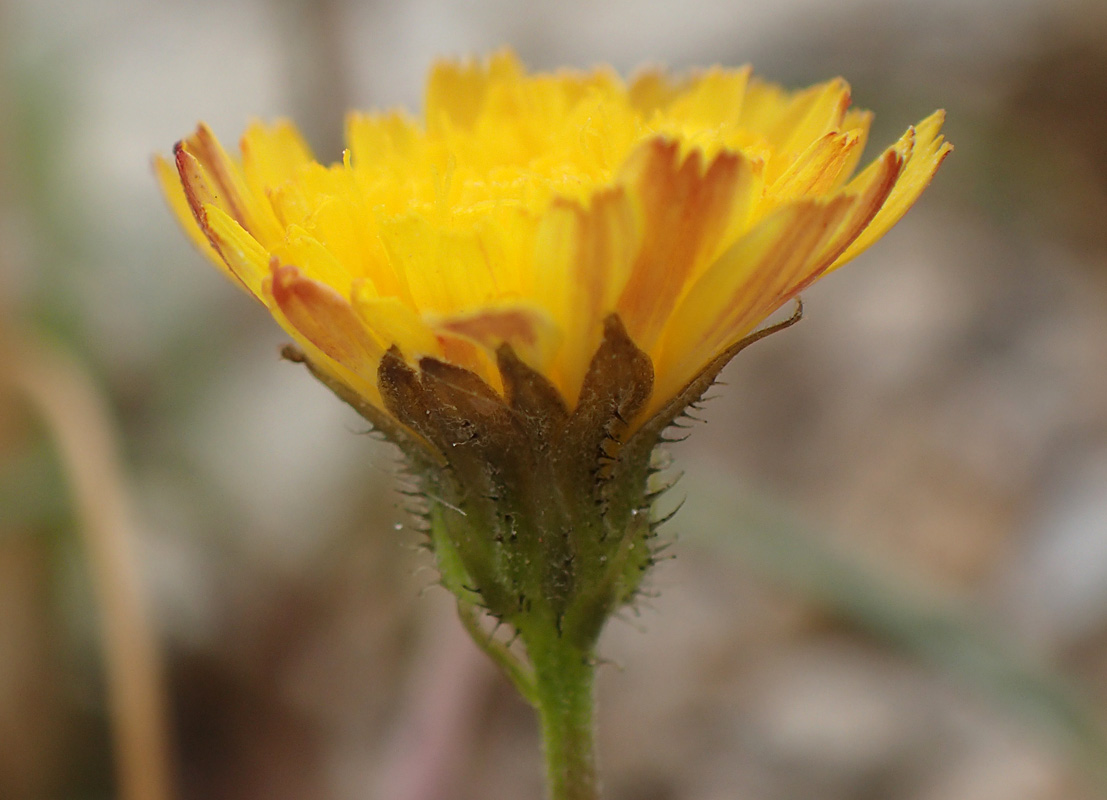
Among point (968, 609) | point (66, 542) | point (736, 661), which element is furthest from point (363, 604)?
point (968, 609)

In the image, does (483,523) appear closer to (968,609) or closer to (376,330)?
(376,330)

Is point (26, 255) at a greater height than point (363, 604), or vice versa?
point (26, 255)

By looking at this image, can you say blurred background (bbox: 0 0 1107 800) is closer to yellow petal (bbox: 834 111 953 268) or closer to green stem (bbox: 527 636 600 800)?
green stem (bbox: 527 636 600 800)

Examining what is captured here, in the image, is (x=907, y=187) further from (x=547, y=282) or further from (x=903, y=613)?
(x=903, y=613)

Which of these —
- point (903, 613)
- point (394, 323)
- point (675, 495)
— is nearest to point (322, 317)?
point (394, 323)

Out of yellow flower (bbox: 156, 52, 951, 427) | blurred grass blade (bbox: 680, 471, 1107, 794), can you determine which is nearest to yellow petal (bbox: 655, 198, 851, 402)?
yellow flower (bbox: 156, 52, 951, 427)

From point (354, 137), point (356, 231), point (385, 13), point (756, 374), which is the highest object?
point (385, 13)
